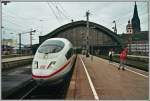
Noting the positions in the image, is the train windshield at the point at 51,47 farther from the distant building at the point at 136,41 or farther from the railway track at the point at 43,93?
the distant building at the point at 136,41

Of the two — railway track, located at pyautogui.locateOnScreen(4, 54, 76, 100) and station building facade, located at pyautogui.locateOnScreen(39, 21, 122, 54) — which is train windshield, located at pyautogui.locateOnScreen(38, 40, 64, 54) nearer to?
railway track, located at pyautogui.locateOnScreen(4, 54, 76, 100)

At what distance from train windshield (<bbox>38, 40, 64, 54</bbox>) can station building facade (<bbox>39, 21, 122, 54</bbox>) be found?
357ft

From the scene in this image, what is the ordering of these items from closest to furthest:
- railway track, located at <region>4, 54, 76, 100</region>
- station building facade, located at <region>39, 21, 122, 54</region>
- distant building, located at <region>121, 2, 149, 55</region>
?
railway track, located at <region>4, 54, 76, 100</region>
distant building, located at <region>121, 2, 149, 55</region>
station building facade, located at <region>39, 21, 122, 54</region>

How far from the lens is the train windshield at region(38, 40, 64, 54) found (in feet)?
49.1

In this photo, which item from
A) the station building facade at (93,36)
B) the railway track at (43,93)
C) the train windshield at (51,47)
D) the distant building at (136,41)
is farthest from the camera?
the station building facade at (93,36)

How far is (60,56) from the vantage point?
48.3ft

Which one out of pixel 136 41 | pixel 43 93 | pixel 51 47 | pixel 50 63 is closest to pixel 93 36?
A: pixel 136 41

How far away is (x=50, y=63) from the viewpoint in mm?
13672

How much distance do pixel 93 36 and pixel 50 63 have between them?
119m

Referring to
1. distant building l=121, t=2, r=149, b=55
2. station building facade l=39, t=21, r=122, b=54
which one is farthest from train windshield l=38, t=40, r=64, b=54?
station building facade l=39, t=21, r=122, b=54

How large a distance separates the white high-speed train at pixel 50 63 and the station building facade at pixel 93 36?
109575 millimetres

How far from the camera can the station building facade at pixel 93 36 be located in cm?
12794

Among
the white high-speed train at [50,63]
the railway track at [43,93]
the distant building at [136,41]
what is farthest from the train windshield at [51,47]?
the distant building at [136,41]

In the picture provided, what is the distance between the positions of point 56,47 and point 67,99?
440cm
